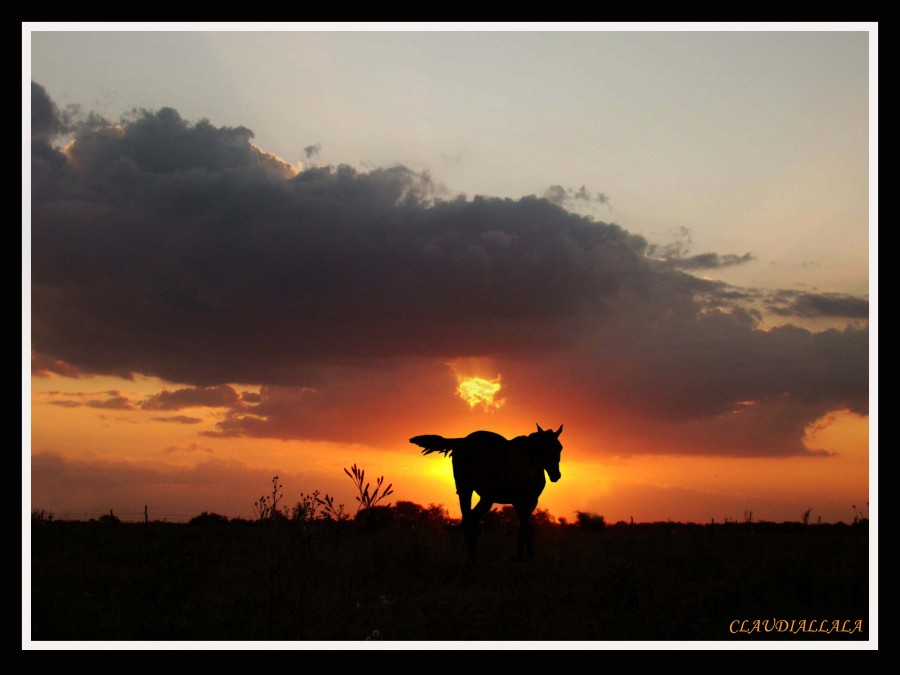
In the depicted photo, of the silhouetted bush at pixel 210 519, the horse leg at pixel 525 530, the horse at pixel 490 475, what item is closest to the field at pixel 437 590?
the horse leg at pixel 525 530

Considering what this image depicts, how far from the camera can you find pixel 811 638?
11812 millimetres

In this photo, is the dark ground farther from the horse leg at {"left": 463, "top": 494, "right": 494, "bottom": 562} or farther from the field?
the horse leg at {"left": 463, "top": 494, "right": 494, "bottom": 562}

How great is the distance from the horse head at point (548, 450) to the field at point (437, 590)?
190 centimetres

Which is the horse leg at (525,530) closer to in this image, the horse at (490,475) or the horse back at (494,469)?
the horse at (490,475)

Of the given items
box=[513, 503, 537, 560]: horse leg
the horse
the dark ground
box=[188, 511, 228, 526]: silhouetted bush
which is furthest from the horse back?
box=[188, 511, 228, 526]: silhouetted bush

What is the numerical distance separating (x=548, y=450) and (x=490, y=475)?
1.92m

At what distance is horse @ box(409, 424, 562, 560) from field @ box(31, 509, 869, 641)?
965mm

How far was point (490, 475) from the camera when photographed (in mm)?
17375

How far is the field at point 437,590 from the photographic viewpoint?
467 inches

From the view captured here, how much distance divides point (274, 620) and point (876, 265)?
11002 mm

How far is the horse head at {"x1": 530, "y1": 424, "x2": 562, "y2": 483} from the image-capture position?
60.8 ft

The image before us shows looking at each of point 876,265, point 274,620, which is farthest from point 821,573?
point 274,620

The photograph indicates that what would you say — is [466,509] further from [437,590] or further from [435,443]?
[437,590]

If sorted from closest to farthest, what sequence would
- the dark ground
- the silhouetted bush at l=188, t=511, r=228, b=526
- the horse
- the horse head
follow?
1. the dark ground
2. the horse
3. the horse head
4. the silhouetted bush at l=188, t=511, r=228, b=526
